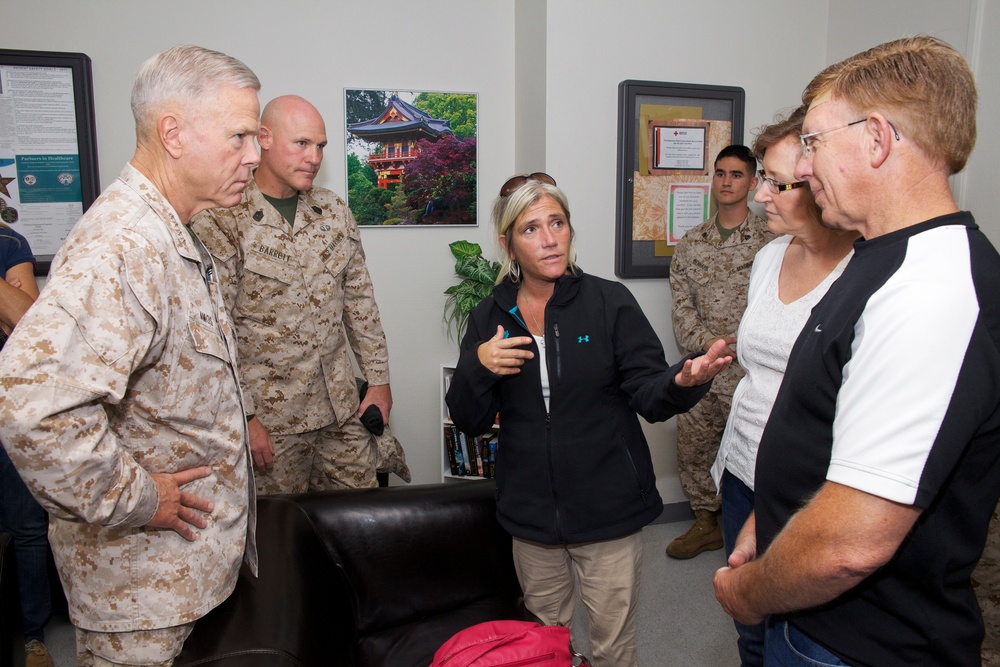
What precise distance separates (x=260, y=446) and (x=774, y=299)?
1.61 m

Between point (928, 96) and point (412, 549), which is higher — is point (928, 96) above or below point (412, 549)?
above

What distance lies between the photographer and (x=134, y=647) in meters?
1.17

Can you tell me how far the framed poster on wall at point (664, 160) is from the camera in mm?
3156

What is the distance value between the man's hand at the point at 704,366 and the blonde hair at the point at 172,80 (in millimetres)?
1082

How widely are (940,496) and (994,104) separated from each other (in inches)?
87.3

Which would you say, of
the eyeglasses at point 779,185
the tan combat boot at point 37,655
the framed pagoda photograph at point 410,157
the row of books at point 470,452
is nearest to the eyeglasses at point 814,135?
the eyeglasses at point 779,185

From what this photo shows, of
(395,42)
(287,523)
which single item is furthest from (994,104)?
(287,523)

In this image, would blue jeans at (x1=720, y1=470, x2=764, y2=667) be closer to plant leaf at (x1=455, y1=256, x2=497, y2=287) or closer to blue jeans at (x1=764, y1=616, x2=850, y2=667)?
blue jeans at (x1=764, y1=616, x2=850, y2=667)

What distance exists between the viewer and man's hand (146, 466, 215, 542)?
1122 mm

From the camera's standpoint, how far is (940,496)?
86cm

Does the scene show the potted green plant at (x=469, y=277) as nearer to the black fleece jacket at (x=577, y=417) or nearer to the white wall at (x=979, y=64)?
the black fleece jacket at (x=577, y=417)

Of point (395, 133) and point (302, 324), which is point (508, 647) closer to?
point (302, 324)

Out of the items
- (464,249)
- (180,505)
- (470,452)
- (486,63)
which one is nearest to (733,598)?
(180,505)

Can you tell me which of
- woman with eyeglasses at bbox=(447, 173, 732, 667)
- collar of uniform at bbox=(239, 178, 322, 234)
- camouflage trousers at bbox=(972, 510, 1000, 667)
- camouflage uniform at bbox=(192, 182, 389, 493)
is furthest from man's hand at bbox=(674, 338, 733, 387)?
collar of uniform at bbox=(239, 178, 322, 234)
